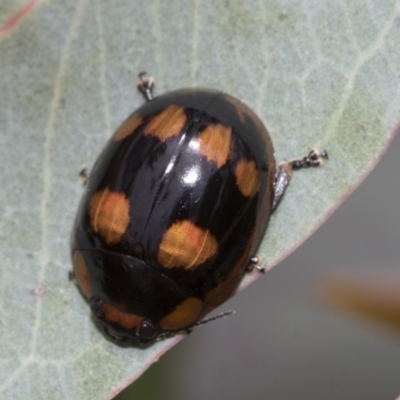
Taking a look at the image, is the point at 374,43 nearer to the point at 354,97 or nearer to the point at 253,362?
the point at 354,97

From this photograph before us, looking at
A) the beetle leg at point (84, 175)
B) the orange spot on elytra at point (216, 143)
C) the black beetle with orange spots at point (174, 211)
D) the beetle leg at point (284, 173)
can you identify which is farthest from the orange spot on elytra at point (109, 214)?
the beetle leg at point (284, 173)

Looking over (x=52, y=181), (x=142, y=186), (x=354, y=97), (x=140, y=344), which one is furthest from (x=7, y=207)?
(x=354, y=97)

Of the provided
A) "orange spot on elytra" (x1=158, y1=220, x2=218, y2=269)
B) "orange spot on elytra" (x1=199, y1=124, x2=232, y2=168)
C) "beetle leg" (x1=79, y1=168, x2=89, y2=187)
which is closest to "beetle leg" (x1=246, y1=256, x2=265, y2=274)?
"orange spot on elytra" (x1=158, y1=220, x2=218, y2=269)

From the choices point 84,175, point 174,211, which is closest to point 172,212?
point 174,211

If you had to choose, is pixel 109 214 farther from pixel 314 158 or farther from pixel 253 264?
pixel 314 158

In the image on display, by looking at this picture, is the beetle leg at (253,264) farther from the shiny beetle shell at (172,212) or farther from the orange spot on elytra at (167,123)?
the orange spot on elytra at (167,123)

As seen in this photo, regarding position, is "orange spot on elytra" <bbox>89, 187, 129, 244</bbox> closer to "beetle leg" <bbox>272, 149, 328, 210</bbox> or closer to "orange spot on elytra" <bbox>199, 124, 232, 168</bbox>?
"orange spot on elytra" <bbox>199, 124, 232, 168</bbox>
